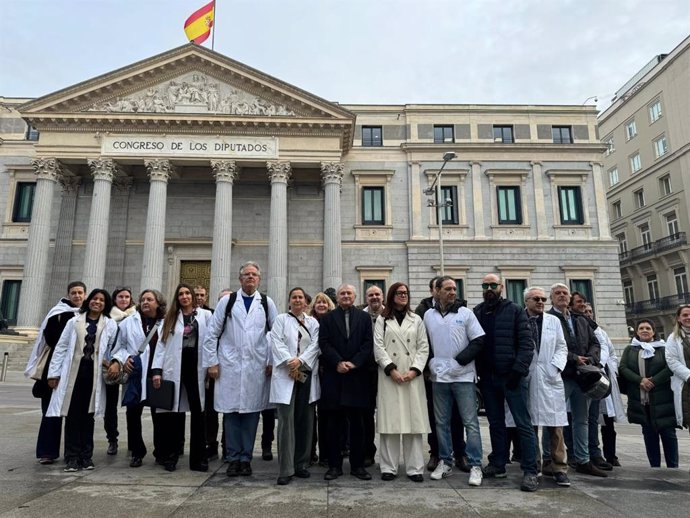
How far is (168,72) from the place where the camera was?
27703 mm

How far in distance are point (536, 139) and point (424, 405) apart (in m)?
28.5

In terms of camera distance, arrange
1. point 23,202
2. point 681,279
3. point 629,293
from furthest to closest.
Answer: point 629,293 → point 681,279 → point 23,202

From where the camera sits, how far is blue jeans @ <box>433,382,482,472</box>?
556cm

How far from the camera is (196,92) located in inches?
1086

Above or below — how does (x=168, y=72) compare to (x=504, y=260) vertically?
above

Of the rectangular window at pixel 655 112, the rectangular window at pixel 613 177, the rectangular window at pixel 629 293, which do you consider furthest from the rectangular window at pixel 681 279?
the rectangular window at pixel 655 112

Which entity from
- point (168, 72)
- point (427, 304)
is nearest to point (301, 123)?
point (168, 72)

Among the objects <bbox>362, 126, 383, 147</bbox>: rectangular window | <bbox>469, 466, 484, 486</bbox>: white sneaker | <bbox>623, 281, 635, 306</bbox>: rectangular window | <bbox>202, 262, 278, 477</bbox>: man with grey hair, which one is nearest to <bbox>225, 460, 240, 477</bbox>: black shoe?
<bbox>202, 262, 278, 477</bbox>: man with grey hair

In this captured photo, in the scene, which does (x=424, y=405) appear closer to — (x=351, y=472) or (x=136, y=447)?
(x=351, y=472)

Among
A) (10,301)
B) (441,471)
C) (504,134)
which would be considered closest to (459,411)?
(441,471)

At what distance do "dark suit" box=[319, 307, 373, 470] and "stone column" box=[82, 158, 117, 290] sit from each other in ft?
72.8

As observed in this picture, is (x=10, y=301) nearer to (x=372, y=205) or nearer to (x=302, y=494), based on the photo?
(x=372, y=205)

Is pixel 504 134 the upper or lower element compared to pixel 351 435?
upper

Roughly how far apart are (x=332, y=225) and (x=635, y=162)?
30.4 meters
